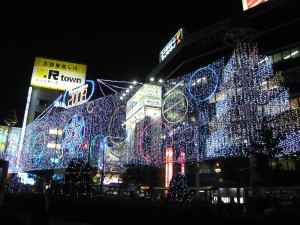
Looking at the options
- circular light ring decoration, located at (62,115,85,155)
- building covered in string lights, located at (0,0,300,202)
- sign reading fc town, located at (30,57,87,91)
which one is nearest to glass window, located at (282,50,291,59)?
building covered in string lights, located at (0,0,300,202)

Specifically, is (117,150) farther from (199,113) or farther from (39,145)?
(39,145)

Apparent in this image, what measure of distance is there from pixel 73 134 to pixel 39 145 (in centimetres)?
1323

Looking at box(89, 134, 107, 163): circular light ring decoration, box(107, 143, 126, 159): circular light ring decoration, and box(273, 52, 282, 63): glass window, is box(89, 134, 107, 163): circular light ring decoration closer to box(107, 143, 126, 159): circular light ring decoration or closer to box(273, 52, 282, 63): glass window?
box(107, 143, 126, 159): circular light ring decoration

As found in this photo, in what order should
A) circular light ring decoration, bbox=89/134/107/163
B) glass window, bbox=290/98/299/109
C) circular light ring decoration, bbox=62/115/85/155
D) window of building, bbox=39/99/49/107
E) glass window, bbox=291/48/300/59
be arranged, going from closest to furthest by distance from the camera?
1. circular light ring decoration, bbox=89/134/107/163
2. circular light ring decoration, bbox=62/115/85/155
3. glass window, bbox=290/98/299/109
4. glass window, bbox=291/48/300/59
5. window of building, bbox=39/99/49/107

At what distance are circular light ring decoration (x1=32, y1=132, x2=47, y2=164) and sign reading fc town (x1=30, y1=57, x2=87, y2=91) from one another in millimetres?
28379

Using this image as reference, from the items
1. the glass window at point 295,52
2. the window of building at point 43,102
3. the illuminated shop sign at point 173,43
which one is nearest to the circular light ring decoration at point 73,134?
the glass window at point 295,52

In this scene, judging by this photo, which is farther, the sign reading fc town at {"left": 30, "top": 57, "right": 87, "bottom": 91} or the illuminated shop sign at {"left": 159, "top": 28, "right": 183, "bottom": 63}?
the sign reading fc town at {"left": 30, "top": 57, "right": 87, "bottom": 91}

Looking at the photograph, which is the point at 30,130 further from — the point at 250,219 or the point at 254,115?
the point at 250,219

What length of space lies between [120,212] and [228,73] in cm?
2121

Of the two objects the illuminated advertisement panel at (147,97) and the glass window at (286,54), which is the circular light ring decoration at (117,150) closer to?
the illuminated advertisement panel at (147,97)

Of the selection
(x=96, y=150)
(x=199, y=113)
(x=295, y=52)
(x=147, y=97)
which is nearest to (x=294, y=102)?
(x=295, y=52)

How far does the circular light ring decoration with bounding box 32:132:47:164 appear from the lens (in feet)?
153

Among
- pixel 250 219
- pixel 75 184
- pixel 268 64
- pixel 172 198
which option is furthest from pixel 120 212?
pixel 268 64

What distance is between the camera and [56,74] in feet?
252
